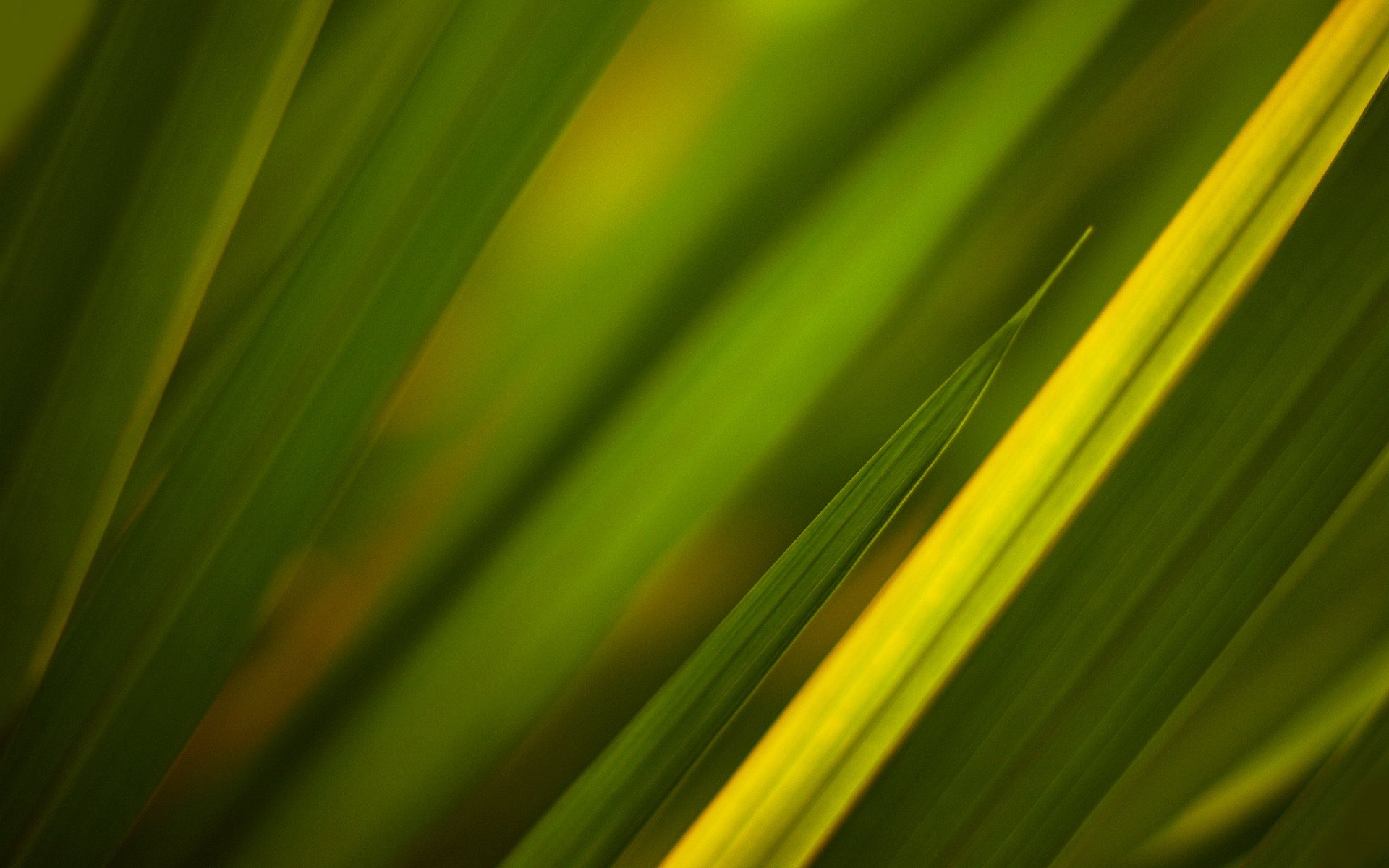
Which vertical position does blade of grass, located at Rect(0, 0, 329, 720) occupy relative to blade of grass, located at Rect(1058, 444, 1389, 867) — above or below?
below

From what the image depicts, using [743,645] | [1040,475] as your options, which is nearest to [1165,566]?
[1040,475]

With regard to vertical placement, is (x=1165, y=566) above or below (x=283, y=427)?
above

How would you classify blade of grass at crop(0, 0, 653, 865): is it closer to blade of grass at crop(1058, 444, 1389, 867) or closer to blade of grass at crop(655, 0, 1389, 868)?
blade of grass at crop(655, 0, 1389, 868)

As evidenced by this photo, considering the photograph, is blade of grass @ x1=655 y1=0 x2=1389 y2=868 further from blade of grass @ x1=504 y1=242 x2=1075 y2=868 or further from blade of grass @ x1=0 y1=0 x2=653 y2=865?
blade of grass @ x1=0 y1=0 x2=653 y2=865

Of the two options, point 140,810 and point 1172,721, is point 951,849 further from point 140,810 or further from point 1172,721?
point 140,810

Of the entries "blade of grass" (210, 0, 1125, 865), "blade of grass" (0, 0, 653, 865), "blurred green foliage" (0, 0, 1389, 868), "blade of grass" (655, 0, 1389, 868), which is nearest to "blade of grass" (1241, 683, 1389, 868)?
"blurred green foliage" (0, 0, 1389, 868)

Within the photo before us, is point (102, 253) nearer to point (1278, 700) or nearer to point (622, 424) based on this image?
point (622, 424)
